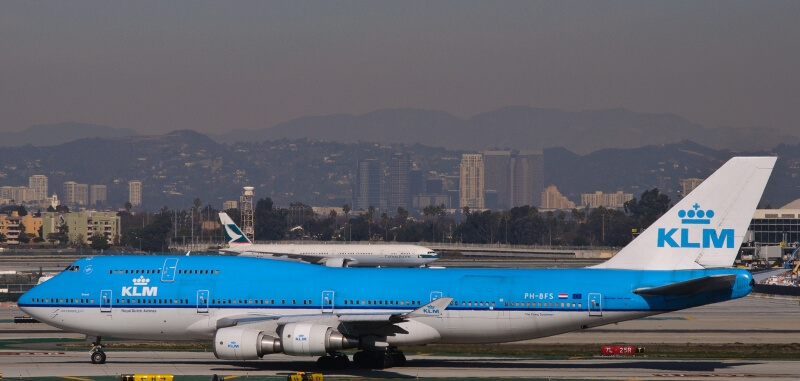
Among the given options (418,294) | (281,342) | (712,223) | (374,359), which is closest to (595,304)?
(712,223)

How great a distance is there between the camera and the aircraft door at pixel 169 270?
41.3m

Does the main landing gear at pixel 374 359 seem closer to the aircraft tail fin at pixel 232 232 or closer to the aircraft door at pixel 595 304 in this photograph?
the aircraft door at pixel 595 304

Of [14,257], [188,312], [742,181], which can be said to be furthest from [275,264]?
[14,257]

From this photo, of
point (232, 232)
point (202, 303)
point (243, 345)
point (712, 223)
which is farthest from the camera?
point (232, 232)

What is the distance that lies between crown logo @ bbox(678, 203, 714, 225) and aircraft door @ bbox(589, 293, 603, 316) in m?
4.30

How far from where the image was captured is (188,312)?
4091 centimetres

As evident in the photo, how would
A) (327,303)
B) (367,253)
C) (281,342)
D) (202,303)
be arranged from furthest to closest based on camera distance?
(367,253), (202,303), (327,303), (281,342)

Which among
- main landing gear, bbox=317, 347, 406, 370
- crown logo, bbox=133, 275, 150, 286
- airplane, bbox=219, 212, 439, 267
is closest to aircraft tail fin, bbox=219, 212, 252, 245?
airplane, bbox=219, 212, 439, 267

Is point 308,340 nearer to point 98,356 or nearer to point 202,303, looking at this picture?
point 202,303

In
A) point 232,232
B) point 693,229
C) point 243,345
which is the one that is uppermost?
point 693,229

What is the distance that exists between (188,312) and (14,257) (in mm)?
160228

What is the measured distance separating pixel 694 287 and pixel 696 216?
10.2 feet

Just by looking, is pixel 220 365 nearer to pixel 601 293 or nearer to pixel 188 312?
pixel 188 312

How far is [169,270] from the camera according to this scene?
1631 inches
